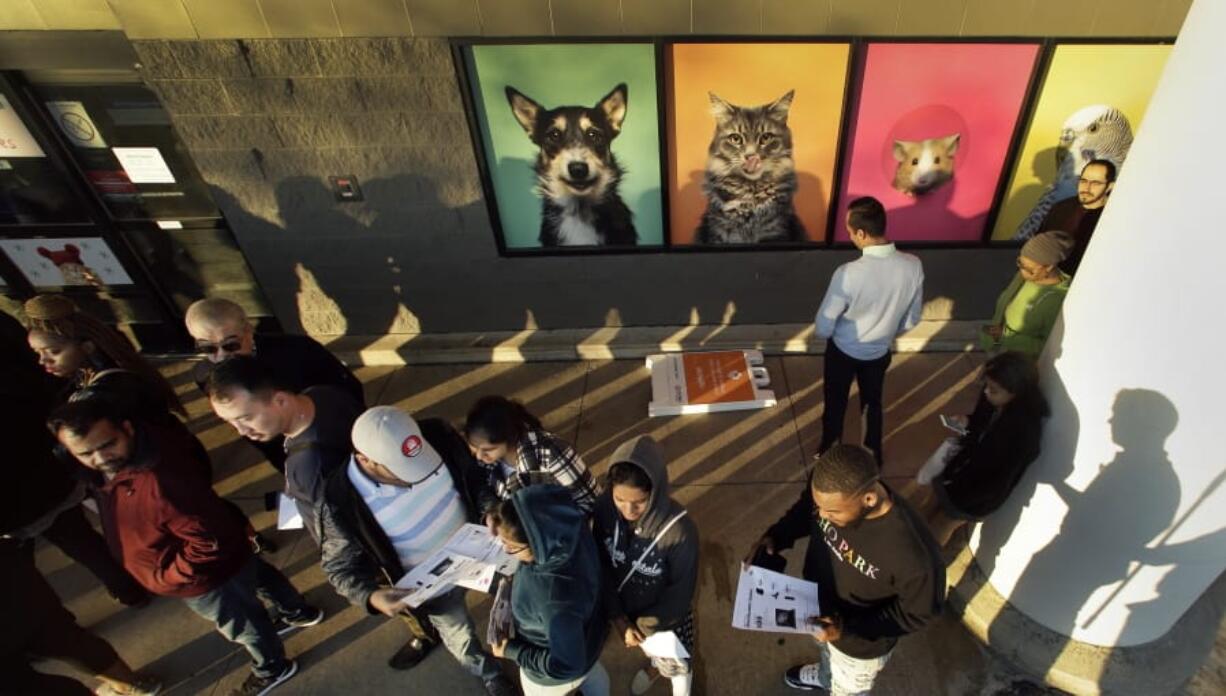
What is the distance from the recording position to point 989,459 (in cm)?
285

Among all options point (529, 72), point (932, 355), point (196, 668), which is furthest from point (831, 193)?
point (196, 668)

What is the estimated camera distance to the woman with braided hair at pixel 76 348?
11.2ft

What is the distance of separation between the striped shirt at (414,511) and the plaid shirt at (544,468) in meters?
0.26

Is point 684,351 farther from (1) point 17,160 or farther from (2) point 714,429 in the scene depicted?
(1) point 17,160

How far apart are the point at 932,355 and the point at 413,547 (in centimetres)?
466

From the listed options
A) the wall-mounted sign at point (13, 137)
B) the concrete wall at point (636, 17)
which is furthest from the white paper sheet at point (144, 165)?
the concrete wall at point (636, 17)

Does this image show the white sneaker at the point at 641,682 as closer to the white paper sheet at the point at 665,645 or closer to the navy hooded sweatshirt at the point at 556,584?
the white paper sheet at the point at 665,645

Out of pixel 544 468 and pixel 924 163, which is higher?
pixel 924 163

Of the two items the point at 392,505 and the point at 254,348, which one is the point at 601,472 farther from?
the point at 254,348

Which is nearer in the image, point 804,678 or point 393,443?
point 393,443

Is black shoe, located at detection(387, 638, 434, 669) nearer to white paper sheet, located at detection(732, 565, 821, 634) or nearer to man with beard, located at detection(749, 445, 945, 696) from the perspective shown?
white paper sheet, located at detection(732, 565, 821, 634)

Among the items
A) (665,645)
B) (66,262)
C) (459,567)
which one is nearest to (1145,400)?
(665,645)

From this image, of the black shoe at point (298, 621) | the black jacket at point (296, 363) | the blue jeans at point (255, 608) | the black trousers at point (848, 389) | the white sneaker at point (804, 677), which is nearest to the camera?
the blue jeans at point (255, 608)

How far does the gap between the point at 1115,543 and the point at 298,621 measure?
436 centimetres
